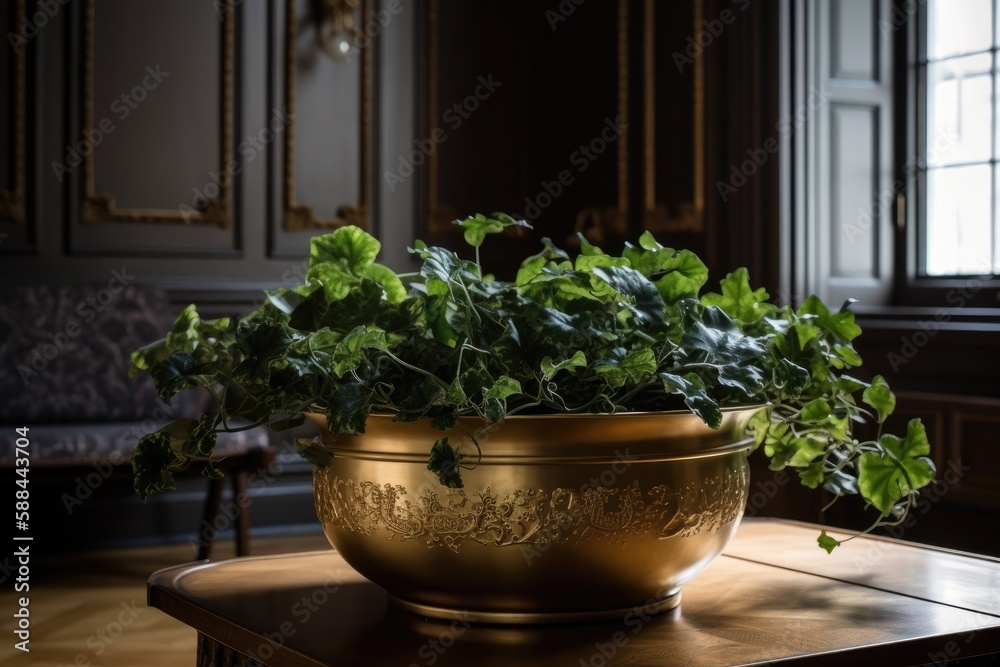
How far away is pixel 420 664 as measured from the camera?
3.03ft

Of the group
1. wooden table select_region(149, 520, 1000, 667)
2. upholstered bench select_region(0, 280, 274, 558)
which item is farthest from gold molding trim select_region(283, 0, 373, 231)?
wooden table select_region(149, 520, 1000, 667)

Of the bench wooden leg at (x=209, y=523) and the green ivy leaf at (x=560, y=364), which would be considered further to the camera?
the bench wooden leg at (x=209, y=523)

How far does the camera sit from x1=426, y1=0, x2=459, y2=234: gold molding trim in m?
5.20

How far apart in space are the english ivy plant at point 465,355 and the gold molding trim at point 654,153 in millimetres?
3585

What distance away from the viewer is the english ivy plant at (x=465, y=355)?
955mm

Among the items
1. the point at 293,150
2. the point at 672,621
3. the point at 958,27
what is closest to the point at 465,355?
the point at 672,621

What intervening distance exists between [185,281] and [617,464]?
13.1 ft

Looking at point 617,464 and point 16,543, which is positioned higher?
point 617,464

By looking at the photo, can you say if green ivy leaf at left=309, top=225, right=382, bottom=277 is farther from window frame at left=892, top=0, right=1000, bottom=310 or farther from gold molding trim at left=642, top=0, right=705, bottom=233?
gold molding trim at left=642, top=0, right=705, bottom=233

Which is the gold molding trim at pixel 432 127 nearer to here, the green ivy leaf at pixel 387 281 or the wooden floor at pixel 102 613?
the wooden floor at pixel 102 613

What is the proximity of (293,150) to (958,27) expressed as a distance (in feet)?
8.56

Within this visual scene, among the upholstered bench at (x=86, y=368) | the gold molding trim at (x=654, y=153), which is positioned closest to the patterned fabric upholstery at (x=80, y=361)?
the upholstered bench at (x=86, y=368)

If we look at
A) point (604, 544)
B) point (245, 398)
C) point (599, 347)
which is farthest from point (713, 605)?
point (245, 398)

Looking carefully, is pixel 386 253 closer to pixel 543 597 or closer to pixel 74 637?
pixel 74 637
